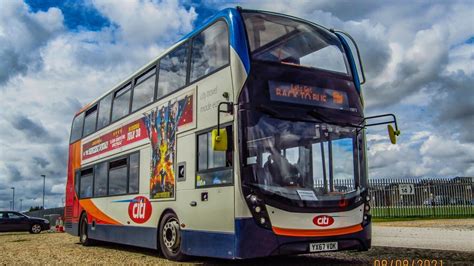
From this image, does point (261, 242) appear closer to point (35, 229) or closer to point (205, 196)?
point (205, 196)

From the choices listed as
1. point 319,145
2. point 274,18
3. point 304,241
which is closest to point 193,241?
point 304,241

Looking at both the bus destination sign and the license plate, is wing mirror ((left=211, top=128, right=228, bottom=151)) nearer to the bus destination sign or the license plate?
the bus destination sign

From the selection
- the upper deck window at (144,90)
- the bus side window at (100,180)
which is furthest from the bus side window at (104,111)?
the upper deck window at (144,90)

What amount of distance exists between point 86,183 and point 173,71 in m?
6.68

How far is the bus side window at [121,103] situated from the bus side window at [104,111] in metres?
0.45

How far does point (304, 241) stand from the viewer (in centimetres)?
775

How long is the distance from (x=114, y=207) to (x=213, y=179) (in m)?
5.46

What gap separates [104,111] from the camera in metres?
14.5

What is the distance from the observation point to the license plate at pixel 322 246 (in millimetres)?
7785

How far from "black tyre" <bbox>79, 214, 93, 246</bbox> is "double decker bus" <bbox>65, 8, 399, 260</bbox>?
16.8 feet

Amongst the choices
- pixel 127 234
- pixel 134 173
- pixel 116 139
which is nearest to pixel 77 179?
pixel 116 139

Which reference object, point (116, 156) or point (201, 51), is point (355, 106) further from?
point (116, 156)

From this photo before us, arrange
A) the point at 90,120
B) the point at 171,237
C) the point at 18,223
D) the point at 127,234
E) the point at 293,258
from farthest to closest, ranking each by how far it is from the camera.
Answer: the point at 18,223, the point at 90,120, the point at 127,234, the point at 293,258, the point at 171,237

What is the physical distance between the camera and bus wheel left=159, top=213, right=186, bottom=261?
30.9ft
